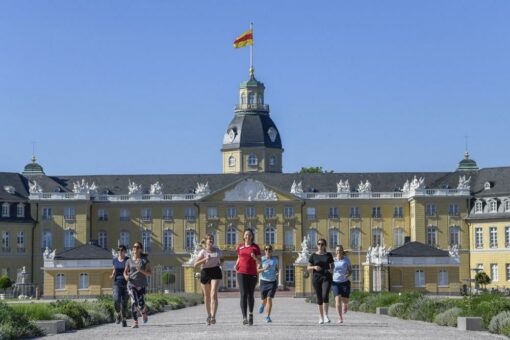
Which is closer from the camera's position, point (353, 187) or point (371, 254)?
point (371, 254)

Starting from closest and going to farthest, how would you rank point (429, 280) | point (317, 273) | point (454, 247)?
point (317, 273) < point (429, 280) < point (454, 247)

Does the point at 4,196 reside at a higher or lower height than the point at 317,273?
higher

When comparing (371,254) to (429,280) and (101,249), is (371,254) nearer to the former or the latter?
(429,280)

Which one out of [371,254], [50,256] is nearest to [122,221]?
[50,256]

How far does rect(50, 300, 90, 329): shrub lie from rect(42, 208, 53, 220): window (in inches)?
2711

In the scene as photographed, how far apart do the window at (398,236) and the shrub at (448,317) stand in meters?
70.4

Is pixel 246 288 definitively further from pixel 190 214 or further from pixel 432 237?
pixel 190 214

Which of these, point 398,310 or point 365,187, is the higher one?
point 365,187

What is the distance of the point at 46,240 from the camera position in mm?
100375

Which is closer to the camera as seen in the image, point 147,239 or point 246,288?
point 246,288

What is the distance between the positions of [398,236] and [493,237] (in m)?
7.73

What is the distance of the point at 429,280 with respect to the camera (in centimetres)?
8881

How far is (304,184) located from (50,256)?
22.3 m

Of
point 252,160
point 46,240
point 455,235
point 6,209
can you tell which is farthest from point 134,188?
point 455,235
